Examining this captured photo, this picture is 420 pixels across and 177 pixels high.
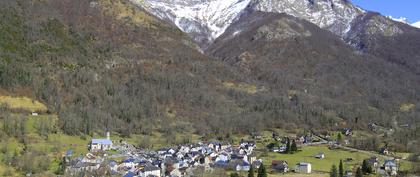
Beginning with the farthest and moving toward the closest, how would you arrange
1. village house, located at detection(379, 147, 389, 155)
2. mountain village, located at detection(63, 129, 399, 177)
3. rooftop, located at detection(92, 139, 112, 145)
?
1. village house, located at detection(379, 147, 389, 155)
2. rooftop, located at detection(92, 139, 112, 145)
3. mountain village, located at detection(63, 129, 399, 177)

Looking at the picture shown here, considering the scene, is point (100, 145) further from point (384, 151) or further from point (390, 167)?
point (384, 151)

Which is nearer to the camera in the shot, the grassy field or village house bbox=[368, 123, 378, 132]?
the grassy field

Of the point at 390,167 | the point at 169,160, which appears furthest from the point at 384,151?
the point at 169,160

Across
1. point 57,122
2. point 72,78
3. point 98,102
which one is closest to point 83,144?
point 57,122

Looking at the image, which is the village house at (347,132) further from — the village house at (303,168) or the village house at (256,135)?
the village house at (303,168)

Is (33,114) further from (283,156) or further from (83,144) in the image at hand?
(283,156)

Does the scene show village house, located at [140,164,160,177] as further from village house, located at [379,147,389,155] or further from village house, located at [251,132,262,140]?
village house, located at [251,132,262,140]

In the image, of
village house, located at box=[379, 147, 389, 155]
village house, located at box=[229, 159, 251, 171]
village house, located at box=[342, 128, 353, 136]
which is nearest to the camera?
village house, located at box=[229, 159, 251, 171]

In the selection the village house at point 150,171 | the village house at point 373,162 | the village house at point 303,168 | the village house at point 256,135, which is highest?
the village house at point 256,135

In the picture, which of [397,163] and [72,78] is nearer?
[397,163]

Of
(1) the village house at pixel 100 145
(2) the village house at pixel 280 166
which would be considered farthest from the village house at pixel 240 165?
(1) the village house at pixel 100 145

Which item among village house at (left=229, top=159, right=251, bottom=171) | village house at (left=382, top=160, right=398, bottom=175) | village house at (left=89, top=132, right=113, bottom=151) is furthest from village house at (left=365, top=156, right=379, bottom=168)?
village house at (left=89, top=132, right=113, bottom=151)
